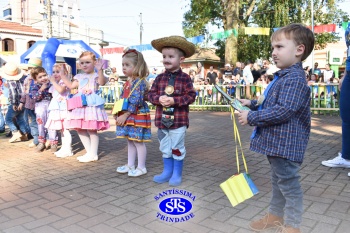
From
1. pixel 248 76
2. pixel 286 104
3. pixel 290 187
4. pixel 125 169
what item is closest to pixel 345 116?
pixel 290 187

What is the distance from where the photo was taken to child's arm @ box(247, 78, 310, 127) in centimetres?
232

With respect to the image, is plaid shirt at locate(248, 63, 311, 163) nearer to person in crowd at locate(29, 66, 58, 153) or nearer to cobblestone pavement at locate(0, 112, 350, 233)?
cobblestone pavement at locate(0, 112, 350, 233)

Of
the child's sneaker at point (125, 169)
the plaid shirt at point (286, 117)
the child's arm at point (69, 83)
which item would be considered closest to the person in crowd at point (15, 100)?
the child's arm at point (69, 83)

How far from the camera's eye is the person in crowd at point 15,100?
6824 mm

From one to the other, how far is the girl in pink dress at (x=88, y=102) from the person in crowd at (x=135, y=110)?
2.34 feet

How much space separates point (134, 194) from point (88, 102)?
188 cm

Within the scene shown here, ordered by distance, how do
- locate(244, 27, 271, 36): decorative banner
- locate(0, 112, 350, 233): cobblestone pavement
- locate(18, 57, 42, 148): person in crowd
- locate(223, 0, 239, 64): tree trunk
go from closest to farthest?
locate(0, 112, 350, 233): cobblestone pavement → locate(18, 57, 42, 148): person in crowd → locate(244, 27, 271, 36): decorative banner → locate(223, 0, 239, 64): tree trunk

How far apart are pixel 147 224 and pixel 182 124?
4.47 feet

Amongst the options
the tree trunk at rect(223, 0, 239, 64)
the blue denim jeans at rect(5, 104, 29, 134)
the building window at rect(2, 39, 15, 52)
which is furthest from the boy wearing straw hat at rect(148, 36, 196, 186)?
the building window at rect(2, 39, 15, 52)

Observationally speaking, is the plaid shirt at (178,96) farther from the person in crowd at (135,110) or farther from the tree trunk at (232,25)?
the tree trunk at (232,25)

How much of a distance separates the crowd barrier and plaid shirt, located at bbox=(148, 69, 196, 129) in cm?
780

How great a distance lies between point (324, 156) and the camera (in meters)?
5.20

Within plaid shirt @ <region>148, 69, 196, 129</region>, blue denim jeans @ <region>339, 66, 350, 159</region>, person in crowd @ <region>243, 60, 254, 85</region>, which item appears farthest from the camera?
person in crowd @ <region>243, 60, 254, 85</region>

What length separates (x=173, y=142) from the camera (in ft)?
12.9
